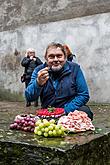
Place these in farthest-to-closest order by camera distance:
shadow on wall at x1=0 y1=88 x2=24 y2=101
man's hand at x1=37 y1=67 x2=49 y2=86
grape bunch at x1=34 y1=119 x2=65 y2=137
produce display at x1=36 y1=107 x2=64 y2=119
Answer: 1. shadow on wall at x1=0 y1=88 x2=24 y2=101
2. produce display at x1=36 y1=107 x2=64 y2=119
3. man's hand at x1=37 y1=67 x2=49 y2=86
4. grape bunch at x1=34 y1=119 x2=65 y2=137

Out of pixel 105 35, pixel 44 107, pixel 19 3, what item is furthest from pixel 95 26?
pixel 44 107

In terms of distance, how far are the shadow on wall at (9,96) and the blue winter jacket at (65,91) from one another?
7621 millimetres

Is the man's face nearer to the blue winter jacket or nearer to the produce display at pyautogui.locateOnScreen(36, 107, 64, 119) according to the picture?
the blue winter jacket

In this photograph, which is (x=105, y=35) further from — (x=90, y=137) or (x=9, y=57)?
(x=90, y=137)

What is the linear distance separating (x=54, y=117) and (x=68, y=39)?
7.08 m

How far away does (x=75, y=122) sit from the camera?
2.78m

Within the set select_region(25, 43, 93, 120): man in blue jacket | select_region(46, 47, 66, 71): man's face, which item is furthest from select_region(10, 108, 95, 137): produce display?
select_region(46, 47, 66, 71): man's face

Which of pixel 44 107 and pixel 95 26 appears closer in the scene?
pixel 44 107

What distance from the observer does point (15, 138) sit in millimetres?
2467

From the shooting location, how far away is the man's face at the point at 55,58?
341cm

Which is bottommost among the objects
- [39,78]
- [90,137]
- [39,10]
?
[90,137]

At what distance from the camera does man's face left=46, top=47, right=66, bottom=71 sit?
3406 mm

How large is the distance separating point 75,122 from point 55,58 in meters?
0.84

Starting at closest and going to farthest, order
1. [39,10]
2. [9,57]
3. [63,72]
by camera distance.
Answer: [63,72] < [39,10] < [9,57]
